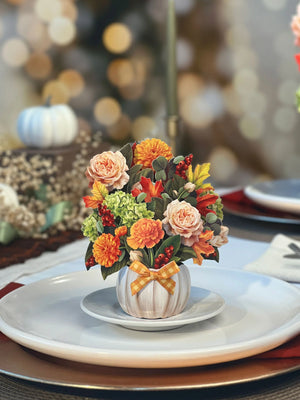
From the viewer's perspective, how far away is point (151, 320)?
23.6 inches

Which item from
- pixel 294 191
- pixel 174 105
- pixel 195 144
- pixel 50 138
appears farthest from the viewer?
pixel 195 144

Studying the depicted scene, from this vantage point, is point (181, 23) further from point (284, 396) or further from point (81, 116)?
point (284, 396)

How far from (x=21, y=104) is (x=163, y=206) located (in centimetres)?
212

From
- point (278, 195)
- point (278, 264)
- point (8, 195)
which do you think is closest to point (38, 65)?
point (8, 195)

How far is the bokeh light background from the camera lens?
2.61 m

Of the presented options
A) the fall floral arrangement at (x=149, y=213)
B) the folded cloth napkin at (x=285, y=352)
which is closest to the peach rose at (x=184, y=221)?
the fall floral arrangement at (x=149, y=213)

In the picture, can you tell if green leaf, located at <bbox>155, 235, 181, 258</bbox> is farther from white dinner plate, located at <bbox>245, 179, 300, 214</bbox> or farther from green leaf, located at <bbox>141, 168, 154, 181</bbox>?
white dinner plate, located at <bbox>245, 179, 300, 214</bbox>

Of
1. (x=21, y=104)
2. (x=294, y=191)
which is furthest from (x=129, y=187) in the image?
(x=21, y=104)

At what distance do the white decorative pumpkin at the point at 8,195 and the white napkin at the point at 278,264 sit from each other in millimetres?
494

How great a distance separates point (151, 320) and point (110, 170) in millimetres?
143

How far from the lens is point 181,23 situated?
2717 mm

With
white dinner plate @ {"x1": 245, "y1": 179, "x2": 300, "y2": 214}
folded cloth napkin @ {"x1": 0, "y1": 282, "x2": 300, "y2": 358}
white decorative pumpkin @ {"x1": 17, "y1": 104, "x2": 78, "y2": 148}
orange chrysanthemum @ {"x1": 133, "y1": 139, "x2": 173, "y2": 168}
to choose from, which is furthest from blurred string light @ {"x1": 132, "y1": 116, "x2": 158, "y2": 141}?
folded cloth napkin @ {"x1": 0, "y1": 282, "x2": 300, "y2": 358}

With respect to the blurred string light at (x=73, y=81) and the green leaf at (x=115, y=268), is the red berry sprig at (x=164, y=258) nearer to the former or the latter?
the green leaf at (x=115, y=268)

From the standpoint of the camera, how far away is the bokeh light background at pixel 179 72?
2.61 metres
